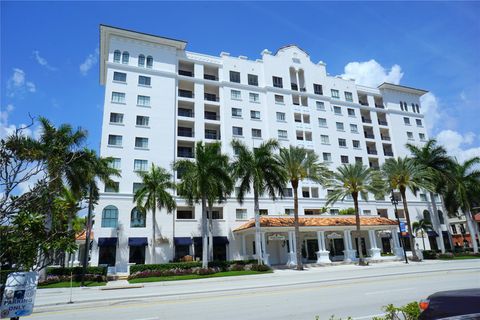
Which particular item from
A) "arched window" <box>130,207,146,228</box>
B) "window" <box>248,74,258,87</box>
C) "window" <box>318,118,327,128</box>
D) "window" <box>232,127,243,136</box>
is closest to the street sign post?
"arched window" <box>130,207,146,228</box>

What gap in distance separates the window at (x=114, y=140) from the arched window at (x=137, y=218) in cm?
887

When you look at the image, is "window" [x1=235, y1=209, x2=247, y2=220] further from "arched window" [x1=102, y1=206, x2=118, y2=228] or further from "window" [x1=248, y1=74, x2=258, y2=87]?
"window" [x1=248, y1=74, x2=258, y2=87]

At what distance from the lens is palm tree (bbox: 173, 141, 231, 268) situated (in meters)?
30.4

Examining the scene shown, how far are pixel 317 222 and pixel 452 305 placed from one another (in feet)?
112

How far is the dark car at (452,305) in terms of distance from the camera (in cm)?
542

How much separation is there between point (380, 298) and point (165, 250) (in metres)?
29.7

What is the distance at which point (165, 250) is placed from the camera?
37781mm

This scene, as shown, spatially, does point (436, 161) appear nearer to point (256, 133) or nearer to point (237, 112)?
point (256, 133)

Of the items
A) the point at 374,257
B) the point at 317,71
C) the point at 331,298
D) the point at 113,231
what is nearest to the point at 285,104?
the point at 317,71

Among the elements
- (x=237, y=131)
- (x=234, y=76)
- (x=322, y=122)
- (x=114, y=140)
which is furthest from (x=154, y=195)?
(x=322, y=122)

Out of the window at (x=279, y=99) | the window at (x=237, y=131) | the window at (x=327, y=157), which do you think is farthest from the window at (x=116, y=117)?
the window at (x=327, y=157)

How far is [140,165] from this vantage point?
40.8 meters

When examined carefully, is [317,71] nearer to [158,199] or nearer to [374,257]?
[374,257]

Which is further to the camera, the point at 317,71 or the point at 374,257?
the point at 317,71
